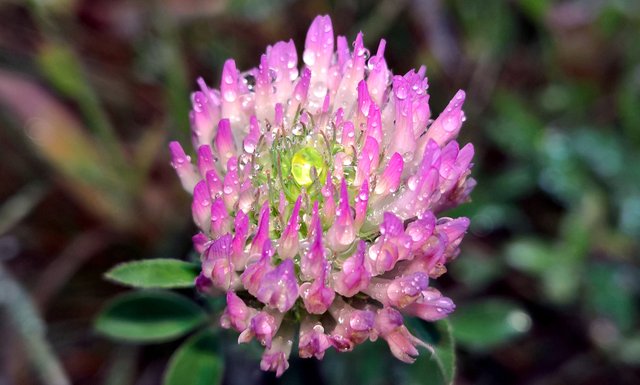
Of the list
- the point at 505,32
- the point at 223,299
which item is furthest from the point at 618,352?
the point at 223,299

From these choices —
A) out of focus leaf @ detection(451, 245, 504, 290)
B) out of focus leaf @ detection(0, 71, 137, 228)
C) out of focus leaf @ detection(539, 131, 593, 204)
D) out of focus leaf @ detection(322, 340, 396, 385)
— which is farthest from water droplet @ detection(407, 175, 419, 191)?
out of focus leaf @ detection(0, 71, 137, 228)

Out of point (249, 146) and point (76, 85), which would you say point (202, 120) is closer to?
point (249, 146)

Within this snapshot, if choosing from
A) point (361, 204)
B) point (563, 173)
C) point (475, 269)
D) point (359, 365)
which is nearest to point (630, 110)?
point (563, 173)

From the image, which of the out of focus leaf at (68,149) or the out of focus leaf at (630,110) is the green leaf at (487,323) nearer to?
the out of focus leaf at (630,110)

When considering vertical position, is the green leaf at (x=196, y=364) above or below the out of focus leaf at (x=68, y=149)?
below

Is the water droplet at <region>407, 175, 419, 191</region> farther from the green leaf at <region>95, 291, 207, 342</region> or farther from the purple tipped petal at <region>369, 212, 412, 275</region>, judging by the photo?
the green leaf at <region>95, 291, 207, 342</region>

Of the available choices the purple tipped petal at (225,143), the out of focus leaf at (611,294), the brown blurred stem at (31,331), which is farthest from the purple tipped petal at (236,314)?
the out of focus leaf at (611,294)

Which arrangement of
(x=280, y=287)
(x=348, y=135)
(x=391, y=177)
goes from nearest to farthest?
(x=280, y=287) < (x=391, y=177) < (x=348, y=135)
